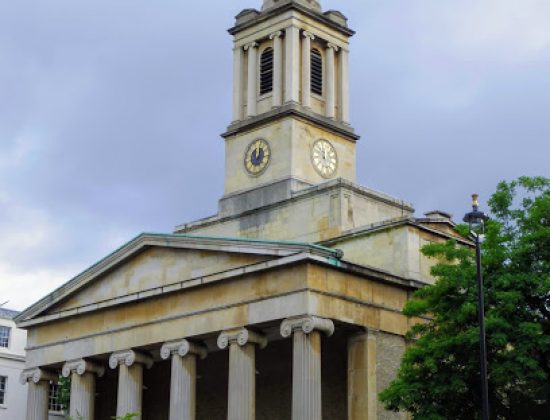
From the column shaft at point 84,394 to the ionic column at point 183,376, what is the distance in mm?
6254

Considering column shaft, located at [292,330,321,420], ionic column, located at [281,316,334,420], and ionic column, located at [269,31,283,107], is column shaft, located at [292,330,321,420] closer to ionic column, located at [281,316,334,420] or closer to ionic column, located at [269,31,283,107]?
ionic column, located at [281,316,334,420]

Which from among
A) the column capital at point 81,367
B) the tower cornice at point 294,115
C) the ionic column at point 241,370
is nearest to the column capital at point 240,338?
the ionic column at point 241,370

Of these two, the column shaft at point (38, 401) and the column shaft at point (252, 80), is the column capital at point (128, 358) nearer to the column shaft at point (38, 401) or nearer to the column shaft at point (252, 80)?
the column shaft at point (38, 401)

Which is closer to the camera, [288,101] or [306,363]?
[306,363]

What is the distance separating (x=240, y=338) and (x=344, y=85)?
20.1 m

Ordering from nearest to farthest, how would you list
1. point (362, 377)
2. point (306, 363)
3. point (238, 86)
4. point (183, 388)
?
1. point (306, 363)
2. point (362, 377)
3. point (183, 388)
4. point (238, 86)

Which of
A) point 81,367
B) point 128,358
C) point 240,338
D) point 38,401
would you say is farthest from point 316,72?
point 38,401

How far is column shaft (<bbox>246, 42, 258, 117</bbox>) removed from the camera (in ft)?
203

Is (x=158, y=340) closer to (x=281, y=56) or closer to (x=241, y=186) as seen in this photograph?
(x=241, y=186)

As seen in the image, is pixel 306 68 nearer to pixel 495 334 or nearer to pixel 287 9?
pixel 287 9

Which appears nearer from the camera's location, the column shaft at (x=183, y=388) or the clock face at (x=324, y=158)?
the column shaft at (x=183, y=388)

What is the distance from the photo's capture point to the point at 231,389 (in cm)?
4722

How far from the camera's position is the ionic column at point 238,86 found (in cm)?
6284

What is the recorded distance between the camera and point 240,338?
47375 millimetres
